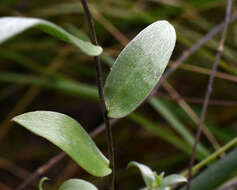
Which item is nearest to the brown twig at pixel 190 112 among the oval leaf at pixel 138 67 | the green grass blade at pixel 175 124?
the green grass blade at pixel 175 124

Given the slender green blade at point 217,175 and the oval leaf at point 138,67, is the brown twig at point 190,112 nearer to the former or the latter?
the slender green blade at point 217,175

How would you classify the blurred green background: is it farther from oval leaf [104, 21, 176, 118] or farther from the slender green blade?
oval leaf [104, 21, 176, 118]

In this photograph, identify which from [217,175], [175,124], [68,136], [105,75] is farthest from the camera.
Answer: [105,75]

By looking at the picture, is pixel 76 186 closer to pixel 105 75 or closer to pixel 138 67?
pixel 138 67

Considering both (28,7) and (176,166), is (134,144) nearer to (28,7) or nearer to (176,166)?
(176,166)

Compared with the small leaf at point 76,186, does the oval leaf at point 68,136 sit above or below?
above

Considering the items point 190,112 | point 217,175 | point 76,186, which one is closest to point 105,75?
point 190,112
